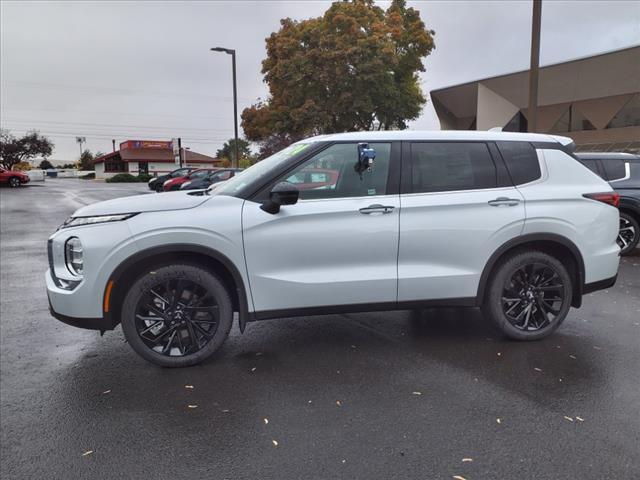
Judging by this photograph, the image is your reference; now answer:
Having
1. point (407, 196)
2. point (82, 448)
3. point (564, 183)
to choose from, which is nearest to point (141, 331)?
point (82, 448)

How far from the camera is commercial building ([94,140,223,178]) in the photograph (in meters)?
71.7

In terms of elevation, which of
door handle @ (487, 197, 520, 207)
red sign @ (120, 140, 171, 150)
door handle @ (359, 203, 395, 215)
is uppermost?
red sign @ (120, 140, 171, 150)

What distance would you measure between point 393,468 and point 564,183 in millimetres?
3102

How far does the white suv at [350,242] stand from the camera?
377 centimetres

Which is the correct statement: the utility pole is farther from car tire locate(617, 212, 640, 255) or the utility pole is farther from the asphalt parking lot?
the asphalt parking lot

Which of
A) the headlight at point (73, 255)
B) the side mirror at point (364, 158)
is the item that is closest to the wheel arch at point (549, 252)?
the side mirror at point (364, 158)

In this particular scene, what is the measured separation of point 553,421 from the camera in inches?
123

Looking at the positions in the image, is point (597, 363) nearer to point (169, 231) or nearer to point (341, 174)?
point (341, 174)

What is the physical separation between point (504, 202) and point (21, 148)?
8067 cm

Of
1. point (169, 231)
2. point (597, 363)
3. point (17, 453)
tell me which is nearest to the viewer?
point (17, 453)

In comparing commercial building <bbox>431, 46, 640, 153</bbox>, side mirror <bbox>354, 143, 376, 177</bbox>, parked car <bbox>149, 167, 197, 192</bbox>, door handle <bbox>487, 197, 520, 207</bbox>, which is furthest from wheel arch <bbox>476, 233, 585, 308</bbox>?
commercial building <bbox>431, 46, 640, 153</bbox>

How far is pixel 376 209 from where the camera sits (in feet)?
13.3

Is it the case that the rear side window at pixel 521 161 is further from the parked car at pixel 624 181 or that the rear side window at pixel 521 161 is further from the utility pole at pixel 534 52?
the utility pole at pixel 534 52

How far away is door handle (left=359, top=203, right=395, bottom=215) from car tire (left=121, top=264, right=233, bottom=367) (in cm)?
125
